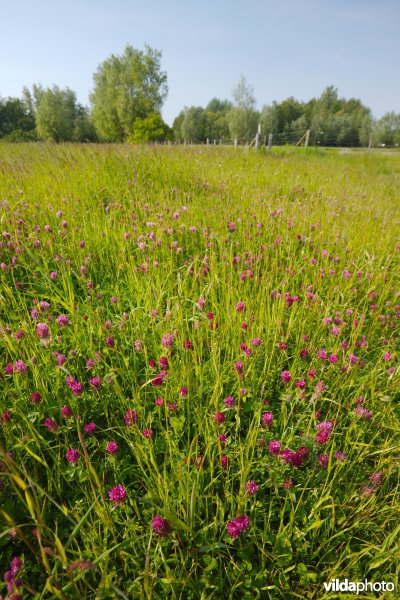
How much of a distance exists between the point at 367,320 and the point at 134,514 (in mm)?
1958

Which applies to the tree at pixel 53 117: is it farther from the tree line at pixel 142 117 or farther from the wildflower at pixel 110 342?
the wildflower at pixel 110 342

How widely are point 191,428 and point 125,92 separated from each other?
47.9m

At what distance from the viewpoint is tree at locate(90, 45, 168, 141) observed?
3931 cm

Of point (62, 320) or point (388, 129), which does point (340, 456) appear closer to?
point (62, 320)

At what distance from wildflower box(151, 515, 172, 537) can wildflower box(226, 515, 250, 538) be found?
20 cm

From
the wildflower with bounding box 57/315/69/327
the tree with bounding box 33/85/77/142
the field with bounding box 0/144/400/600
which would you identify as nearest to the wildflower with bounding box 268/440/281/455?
the field with bounding box 0/144/400/600

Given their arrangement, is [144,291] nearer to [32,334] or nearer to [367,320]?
[32,334]

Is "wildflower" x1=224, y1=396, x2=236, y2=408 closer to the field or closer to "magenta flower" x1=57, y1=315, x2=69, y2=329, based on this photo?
the field

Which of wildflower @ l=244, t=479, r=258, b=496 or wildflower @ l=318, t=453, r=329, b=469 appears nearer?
wildflower @ l=244, t=479, r=258, b=496

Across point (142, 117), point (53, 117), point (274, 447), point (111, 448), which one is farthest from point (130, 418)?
point (53, 117)

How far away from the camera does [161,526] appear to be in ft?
3.27

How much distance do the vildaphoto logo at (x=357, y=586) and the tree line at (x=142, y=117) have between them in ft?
48.1

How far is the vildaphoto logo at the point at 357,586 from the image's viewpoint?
3.24 feet

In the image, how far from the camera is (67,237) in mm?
2730
